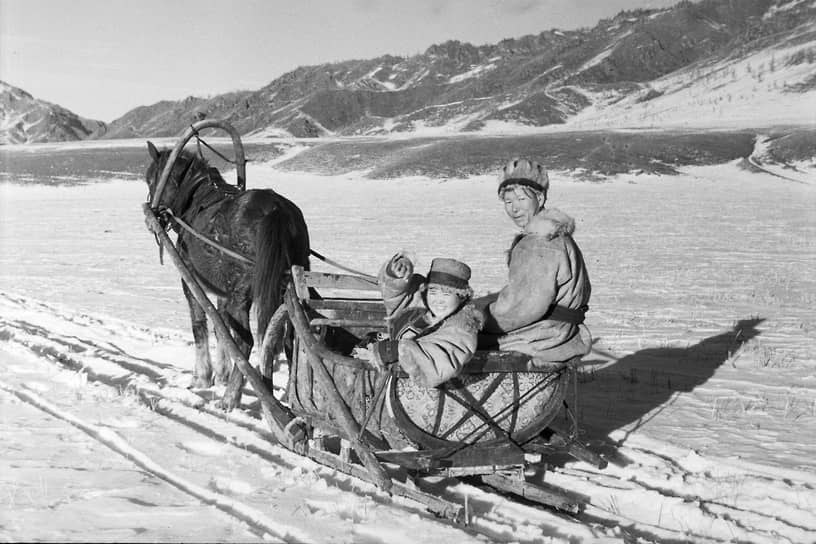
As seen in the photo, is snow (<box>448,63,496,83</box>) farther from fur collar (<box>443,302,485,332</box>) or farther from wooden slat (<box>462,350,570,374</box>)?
fur collar (<box>443,302,485,332</box>)

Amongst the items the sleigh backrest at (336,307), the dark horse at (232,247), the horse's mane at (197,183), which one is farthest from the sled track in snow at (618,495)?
the horse's mane at (197,183)

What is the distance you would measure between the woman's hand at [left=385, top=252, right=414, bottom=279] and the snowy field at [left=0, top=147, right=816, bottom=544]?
43.8 inches

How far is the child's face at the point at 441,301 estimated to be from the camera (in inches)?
152

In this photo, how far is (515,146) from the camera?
3888 centimetres

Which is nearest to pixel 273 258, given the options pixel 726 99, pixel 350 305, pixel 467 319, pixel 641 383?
pixel 350 305

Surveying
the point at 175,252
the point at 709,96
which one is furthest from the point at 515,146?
the point at 175,252

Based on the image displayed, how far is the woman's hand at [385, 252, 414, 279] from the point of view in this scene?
3939 millimetres

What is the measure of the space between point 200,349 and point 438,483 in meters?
3.20

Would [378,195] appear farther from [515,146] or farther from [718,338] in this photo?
[718,338]

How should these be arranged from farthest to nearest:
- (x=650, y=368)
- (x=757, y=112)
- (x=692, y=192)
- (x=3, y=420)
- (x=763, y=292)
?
1. (x=757, y=112)
2. (x=692, y=192)
3. (x=763, y=292)
4. (x=650, y=368)
5. (x=3, y=420)

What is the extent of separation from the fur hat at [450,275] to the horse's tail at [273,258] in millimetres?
2322

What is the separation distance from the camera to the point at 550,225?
3998 millimetres

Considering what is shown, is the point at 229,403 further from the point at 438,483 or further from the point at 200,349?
the point at 438,483

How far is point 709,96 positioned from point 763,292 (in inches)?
1845
